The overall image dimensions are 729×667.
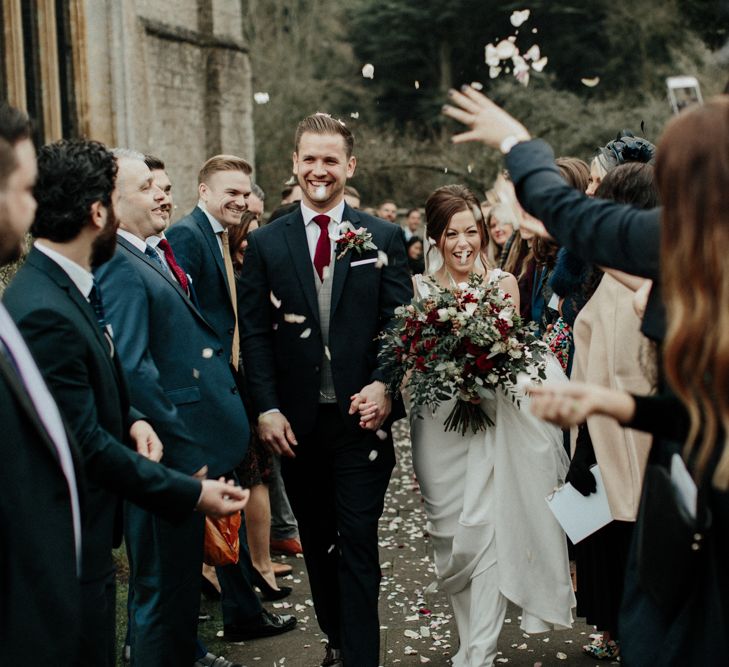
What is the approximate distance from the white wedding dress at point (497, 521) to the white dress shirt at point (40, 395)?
2.47 metres

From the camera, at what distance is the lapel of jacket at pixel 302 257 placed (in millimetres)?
4738

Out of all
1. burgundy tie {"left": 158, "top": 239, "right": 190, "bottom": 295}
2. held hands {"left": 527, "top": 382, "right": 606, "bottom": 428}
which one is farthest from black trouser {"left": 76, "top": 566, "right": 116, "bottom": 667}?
burgundy tie {"left": 158, "top": 239, "right": 190, "bottom": 295}

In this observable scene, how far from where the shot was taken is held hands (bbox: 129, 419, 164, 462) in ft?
11.2

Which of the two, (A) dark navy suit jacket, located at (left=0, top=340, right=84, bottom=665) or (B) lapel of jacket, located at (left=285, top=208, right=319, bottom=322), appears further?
(B) lapel of jacket, located at (left=285, top=208, right=319, bottom=322)

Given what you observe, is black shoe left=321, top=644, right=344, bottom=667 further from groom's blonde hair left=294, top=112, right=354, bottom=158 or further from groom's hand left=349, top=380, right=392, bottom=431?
groom's blonde hair left=294, top=112, right=354, bottom=158

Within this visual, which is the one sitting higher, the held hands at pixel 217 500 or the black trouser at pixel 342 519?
the held hands at pixel 217 500

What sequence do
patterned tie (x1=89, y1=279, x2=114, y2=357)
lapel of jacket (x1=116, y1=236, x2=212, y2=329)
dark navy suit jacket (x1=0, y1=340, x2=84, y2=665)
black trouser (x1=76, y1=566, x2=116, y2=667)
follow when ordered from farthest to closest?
lapel of jacket (x1=116, y1=236, x2=212, y2=329) < patterned tie (x1=89, y1=279, x2=114, y2=357) < black trouser (x1=76, y1=566, x2=116, y2=667) < dark navy suit jacket (x1=0, y1=340, x2=84, y2=665)

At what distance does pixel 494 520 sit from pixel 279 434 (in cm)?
118

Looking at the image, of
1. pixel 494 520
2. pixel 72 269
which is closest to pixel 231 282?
pixel 494 520

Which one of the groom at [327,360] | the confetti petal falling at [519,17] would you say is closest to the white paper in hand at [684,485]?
the groom at [327,360]

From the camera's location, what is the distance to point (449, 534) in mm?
4953

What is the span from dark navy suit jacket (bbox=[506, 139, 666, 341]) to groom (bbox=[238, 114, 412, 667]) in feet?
6.62

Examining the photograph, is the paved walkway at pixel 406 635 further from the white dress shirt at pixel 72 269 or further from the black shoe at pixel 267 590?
the white dress shirt at pixel 72 269

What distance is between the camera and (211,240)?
5.77m
